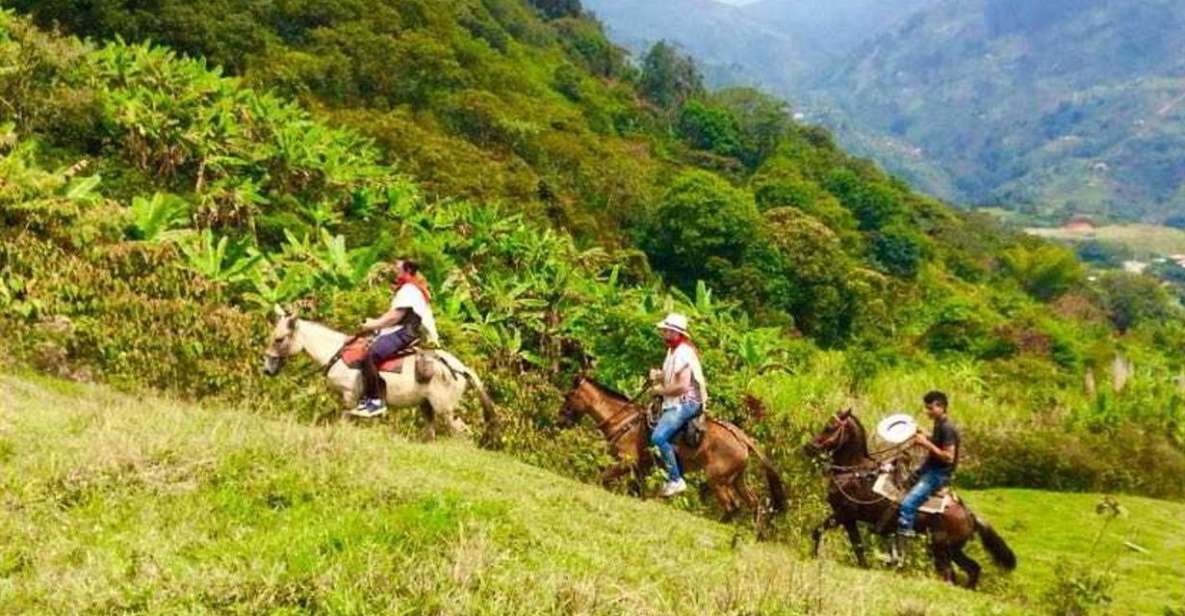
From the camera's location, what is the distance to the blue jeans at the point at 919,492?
1020cm

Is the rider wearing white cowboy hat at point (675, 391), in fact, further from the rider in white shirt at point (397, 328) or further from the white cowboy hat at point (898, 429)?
the rider in white shirt at point (397, 328)

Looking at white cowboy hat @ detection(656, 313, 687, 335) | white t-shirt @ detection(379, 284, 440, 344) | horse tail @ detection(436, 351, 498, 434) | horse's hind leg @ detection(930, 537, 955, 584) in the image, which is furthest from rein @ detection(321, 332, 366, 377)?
horse's hind leg @ detection(930, 537, 955, 584)

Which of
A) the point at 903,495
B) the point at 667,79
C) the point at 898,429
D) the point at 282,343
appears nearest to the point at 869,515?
the point at 903,495

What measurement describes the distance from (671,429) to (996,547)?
3.66 metres

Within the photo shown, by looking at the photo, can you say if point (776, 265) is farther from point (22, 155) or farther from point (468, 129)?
point (22, 155)

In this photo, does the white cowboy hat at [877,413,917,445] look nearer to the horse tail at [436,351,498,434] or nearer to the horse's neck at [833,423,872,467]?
the horse's neck at [833,423,872,467]

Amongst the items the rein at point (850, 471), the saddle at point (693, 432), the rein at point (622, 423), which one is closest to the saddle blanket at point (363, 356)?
the rein at point (622, 423)

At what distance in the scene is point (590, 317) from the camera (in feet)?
62.2

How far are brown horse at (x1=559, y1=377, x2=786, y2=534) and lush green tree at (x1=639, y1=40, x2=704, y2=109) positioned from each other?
395ft

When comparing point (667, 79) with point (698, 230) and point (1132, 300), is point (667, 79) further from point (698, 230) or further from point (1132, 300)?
point (698, 230)

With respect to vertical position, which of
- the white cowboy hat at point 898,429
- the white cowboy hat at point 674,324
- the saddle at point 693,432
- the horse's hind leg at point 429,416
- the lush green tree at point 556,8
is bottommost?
the horse's hind leg at point 429,416

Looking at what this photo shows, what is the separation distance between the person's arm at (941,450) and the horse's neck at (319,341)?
22.3 ft

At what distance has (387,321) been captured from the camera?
443 inches

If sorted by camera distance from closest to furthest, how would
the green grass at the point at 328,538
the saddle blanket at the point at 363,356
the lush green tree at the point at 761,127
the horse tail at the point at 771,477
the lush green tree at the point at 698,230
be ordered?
the green grass at the point at 328,538
the horse tail at the point at 771,477
the saddle blanket at the point at 363,356
the lush green tree at the point at 698,230
the lush green tree at the point at 761,127
